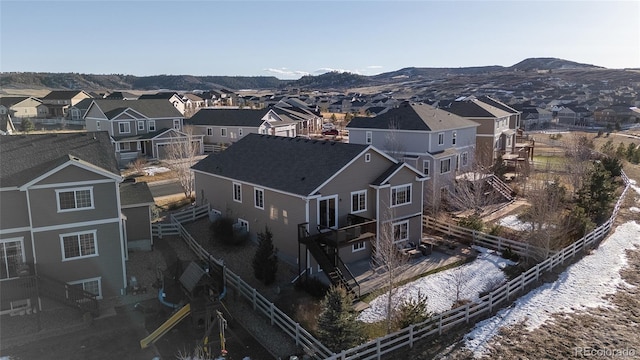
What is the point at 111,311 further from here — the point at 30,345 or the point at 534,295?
the point at 534,295

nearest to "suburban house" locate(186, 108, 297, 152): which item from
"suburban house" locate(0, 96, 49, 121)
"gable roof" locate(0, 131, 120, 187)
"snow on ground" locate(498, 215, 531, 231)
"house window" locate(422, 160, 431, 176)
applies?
"house window" locate(422, 160, 431, 176)

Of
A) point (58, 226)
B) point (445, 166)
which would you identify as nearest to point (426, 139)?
point (445, 166)

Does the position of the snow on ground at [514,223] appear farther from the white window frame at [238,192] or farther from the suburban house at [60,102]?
the suburban house at [60,102]

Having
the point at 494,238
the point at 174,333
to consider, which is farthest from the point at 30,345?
the point at 494,238

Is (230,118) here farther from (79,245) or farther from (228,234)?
(79,245)

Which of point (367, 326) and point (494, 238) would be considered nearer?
point (367, 326)

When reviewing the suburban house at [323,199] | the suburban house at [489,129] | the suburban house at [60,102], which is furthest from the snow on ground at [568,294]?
the suburban house at [60,102]

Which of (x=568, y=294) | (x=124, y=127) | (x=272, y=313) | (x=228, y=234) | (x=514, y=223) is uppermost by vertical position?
(x=124, y=127)
